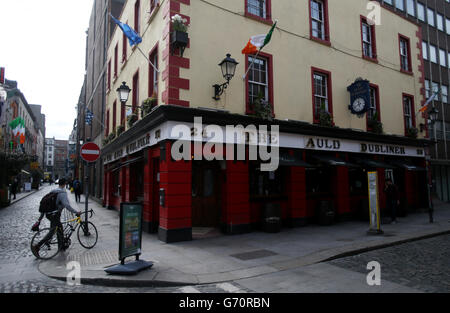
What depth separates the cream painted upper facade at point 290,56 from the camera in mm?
10398

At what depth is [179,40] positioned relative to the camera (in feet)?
31.0

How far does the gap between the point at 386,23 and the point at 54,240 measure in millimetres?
19280

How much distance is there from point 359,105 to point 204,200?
27.8ft

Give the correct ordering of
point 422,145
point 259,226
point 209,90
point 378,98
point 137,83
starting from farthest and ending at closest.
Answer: point 422,145
point 378,98
point 137,83
point 259,226
point 209,90

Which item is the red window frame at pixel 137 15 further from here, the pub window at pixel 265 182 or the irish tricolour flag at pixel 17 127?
the irish tricolour flag at pixel 17 127

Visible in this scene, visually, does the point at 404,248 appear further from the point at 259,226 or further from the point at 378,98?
the point at 378,98

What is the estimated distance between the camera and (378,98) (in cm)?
1616

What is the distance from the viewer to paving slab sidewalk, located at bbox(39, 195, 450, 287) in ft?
19.6

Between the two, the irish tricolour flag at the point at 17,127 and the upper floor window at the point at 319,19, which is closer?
the upper floor window at the point at 319,19

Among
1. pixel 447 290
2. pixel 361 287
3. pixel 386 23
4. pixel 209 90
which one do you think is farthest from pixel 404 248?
pixel 386 23

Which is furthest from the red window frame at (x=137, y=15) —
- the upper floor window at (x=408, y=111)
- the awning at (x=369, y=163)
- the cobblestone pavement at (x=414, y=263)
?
the upper floor window at (x=408, y=111)
